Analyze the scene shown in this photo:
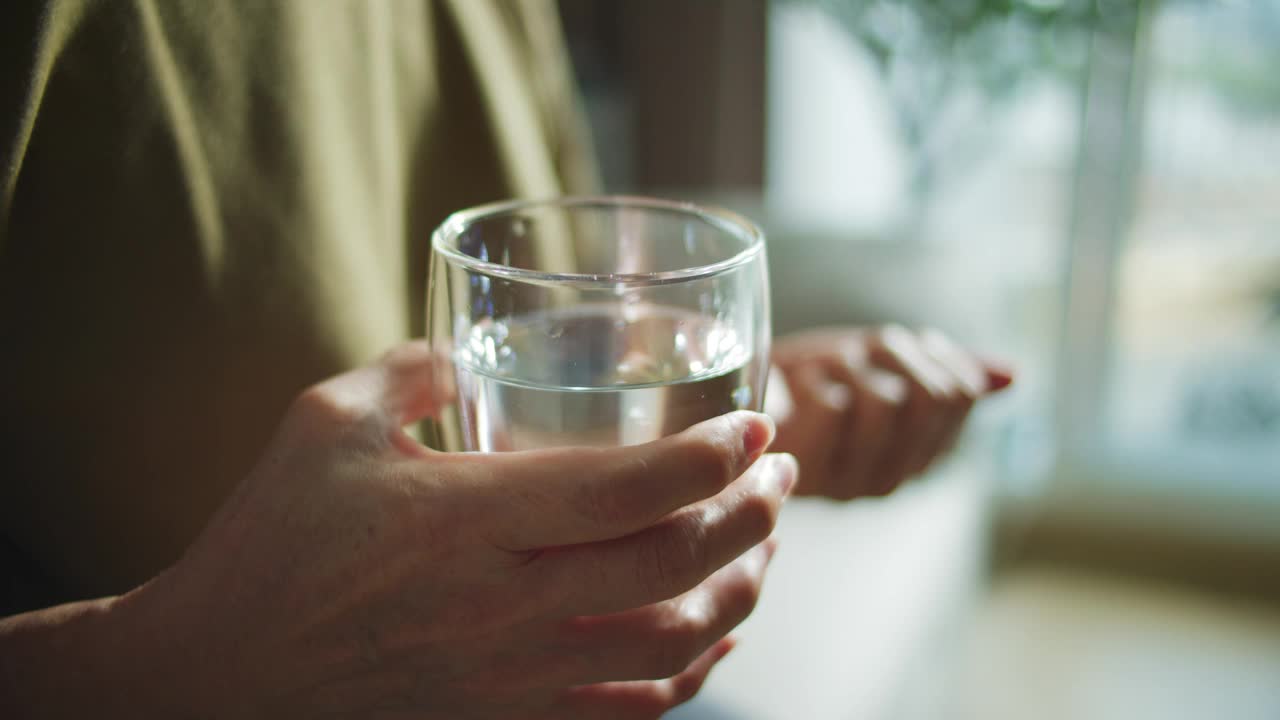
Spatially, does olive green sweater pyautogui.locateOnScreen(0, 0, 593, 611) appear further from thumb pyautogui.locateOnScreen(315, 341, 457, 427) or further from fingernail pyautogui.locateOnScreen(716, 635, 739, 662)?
fingernail pyautogui.locateOnScreen(716, 635, 739, 662)

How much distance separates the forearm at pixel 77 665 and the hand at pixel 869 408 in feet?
1.45

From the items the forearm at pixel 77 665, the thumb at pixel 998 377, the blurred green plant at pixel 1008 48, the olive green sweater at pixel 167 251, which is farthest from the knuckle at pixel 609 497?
the blurred green plant at pixel 1008 48

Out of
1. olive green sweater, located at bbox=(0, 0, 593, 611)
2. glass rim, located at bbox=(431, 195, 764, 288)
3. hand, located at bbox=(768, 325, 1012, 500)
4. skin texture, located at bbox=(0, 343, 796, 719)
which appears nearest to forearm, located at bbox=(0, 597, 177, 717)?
skin texture, located at bbox=(0, 343, 796, 719)

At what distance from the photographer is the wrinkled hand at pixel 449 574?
380mm

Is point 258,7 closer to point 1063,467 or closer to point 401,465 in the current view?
point 401,465

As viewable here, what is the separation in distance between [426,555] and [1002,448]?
1904 millimetres

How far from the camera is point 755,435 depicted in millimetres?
405

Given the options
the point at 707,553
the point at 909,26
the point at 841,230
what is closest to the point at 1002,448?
the point at 841,230

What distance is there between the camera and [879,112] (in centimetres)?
277

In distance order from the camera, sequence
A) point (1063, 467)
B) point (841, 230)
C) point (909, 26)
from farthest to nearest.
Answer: point (1063, 467) → point (909, 26) → point (841, 230)

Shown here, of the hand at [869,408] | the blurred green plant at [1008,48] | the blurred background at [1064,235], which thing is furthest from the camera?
the blurred green plant at [1008,48]

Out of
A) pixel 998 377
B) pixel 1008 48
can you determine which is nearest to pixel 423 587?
pixel 998 377

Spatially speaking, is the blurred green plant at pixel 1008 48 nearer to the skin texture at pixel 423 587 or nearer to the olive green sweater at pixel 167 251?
the olive green sweater at pixel 167 251

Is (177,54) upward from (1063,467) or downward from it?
upward
